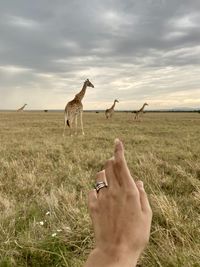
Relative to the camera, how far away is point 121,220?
1.29 m

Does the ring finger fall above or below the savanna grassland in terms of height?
above

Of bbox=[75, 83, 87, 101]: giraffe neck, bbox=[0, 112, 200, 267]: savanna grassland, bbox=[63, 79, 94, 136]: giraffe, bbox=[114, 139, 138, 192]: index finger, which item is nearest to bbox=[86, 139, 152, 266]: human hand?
bbox=[114, 139, 138, 192]: index finger

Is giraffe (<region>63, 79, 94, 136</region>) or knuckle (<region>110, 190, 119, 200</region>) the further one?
giraffe (<region>63, 79, 94, 136</region>)

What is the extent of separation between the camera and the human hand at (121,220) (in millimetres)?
1278

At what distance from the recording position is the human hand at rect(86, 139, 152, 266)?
1.28m

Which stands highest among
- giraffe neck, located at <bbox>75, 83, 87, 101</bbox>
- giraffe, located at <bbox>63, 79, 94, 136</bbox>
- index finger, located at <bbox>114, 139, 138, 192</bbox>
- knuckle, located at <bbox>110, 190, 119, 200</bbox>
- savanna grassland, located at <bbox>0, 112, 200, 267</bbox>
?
giraffe neck, located at <bbox>75, 83, 87, 101</bbox>

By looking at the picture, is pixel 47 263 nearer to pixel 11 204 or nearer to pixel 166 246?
pixel 166 246

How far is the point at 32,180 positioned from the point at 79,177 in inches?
34.2

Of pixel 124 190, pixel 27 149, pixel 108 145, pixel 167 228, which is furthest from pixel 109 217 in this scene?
pixel 108 145

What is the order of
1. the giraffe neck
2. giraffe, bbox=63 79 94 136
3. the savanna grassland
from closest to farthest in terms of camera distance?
the savanna grassland < giraffe, bbox=63 79 94 136 < the giraffe neck

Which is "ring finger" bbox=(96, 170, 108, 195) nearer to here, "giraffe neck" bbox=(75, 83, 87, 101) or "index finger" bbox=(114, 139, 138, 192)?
"index finger" bbox=(114, 139, 138, 192)

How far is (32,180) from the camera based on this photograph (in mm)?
6664

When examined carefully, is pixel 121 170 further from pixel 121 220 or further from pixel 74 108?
pixel 74 108

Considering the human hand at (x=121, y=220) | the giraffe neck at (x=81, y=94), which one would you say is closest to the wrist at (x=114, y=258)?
the human hand at (x=121, y=220)
